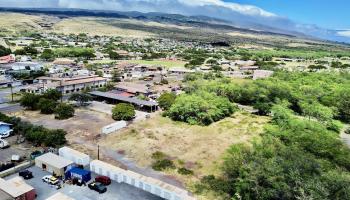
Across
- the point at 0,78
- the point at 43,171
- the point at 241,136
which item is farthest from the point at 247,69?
the point at 43,171

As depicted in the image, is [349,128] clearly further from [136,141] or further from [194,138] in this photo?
[136,141]

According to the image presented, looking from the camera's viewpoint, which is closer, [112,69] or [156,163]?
[156,163]

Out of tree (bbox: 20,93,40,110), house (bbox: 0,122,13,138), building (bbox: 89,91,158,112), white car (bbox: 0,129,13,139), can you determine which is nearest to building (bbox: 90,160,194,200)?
white car (bbox: 0,129,13,139)

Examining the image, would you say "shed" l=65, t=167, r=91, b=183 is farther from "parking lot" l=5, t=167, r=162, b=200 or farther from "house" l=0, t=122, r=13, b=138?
"house" l=0, t=122, r=13, b=138

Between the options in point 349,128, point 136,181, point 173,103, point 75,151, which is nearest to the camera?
point 136,181

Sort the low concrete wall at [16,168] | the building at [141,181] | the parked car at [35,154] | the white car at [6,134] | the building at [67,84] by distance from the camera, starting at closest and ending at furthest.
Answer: the building at [141,181] → the low concrete wall at [16,168] → the parked car at [35,154] → the white car at [6,134] → the building at [67,84]

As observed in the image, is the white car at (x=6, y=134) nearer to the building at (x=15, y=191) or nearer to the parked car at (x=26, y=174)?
the parked car at (x=26, y=174)

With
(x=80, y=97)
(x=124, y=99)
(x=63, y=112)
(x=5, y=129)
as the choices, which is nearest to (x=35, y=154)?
(x=5, y=129)

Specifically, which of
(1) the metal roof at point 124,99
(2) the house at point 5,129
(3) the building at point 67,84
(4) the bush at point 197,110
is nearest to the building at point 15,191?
(2) the house at point 5,129
